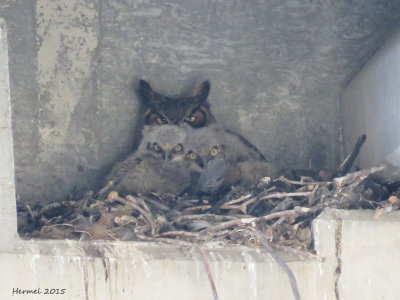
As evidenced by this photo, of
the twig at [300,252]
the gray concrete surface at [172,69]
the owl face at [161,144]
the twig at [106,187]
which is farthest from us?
the owl face at [161,144]

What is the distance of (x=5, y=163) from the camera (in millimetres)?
3971

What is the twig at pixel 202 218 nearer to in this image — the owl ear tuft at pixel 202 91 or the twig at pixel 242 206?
the twig at pixel 242 206

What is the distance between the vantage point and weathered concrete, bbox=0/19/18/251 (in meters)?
3.94

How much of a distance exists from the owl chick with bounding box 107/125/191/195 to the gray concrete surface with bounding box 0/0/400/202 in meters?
0.17

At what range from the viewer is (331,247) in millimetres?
4195

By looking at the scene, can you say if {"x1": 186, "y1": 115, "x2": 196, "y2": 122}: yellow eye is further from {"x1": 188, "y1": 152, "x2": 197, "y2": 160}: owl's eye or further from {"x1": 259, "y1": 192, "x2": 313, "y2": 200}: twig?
{"x1": 259, "y1": 192, "x2": 313, "y2": 200}: twig

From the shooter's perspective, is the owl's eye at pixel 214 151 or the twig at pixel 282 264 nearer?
the twig at pixel 282 264

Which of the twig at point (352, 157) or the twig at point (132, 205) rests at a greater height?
the twig at point (352, 157)

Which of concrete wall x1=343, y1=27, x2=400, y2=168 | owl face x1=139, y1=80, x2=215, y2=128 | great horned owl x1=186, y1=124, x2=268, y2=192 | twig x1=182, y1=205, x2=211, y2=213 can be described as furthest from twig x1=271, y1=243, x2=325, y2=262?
owl face x1=139, y1=80, x2=215, y2=128

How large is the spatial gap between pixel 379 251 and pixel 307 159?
5.38 feet

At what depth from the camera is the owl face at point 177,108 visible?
18.6 ft

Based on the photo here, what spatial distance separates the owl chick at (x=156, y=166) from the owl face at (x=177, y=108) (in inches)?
2.8

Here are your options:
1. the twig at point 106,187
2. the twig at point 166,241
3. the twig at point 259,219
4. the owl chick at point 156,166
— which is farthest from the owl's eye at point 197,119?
the twig at point 166,241

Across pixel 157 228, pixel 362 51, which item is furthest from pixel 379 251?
pixel 362 51
